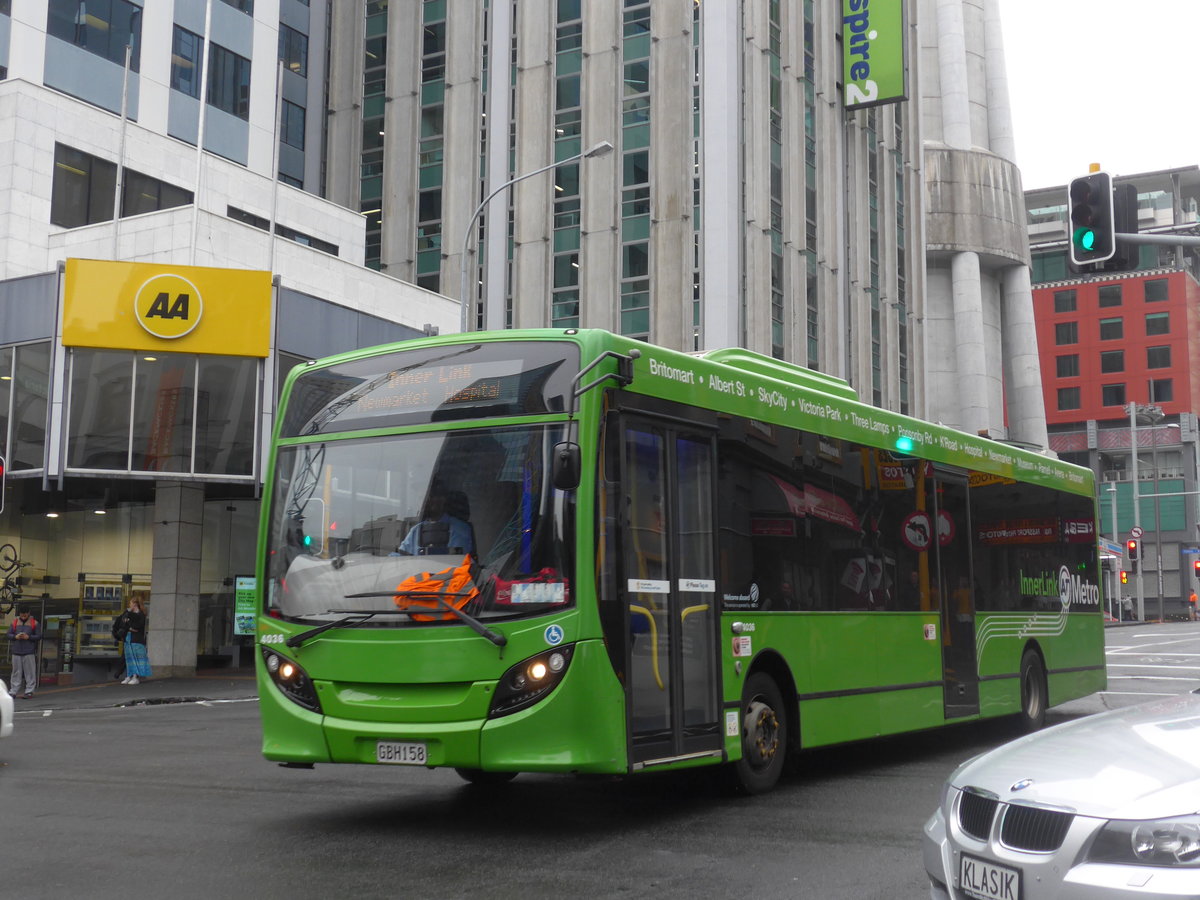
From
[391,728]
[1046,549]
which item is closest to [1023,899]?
[391,728]

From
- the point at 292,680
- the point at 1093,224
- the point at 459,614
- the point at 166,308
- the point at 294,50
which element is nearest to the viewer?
the point at 459,614

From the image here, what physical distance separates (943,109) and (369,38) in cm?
3472

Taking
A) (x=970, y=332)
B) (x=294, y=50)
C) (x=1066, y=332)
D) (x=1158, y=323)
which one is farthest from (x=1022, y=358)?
(x=294, y=50)

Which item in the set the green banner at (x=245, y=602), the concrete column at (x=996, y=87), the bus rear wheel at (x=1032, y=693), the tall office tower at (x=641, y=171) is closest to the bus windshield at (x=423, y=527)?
the bus rear wheel at (x=1032, y=693)

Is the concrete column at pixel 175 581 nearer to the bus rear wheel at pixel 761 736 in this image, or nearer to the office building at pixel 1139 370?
the bus rear wheel at pixel 761 736

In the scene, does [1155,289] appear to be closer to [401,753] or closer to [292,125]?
[292,125]

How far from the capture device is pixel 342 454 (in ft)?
31.4

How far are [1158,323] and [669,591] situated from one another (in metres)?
109

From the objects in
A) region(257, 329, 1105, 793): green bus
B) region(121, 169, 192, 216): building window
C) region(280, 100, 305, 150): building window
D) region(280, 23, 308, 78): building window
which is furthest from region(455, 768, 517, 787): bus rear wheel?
region(280, 100, 305, 150): building window

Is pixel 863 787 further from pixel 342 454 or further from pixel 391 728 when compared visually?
pixel 342 454

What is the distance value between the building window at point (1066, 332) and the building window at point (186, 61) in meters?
88.4

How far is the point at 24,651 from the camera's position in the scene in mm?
25969

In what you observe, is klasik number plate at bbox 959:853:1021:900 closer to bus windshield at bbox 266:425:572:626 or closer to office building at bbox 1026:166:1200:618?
bus windshield at bbox 266:425:572:626

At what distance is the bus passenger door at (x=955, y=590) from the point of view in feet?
44.1
